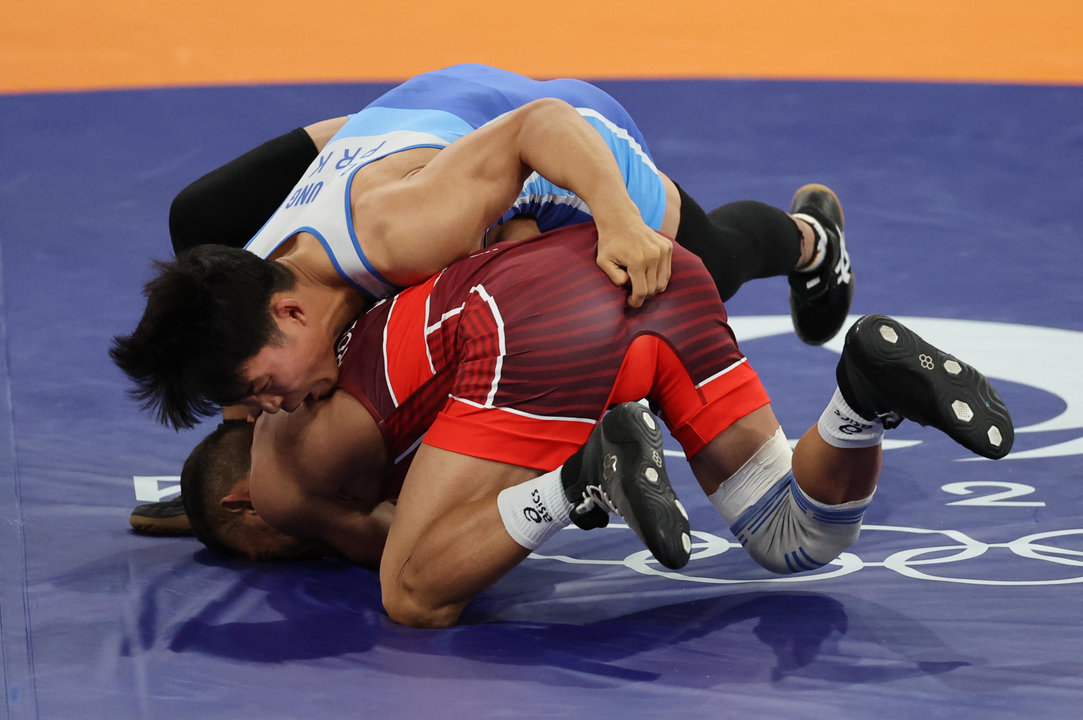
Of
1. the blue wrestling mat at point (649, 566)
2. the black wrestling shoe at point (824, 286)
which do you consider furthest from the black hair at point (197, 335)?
the black wrestling shoe at point (824, 286)

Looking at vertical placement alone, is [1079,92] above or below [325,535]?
above

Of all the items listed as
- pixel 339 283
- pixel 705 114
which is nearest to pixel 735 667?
pixel 339 283

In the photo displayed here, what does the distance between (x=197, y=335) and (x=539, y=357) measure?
0.54 meters

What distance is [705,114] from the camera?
520cm

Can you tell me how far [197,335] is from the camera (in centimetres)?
217

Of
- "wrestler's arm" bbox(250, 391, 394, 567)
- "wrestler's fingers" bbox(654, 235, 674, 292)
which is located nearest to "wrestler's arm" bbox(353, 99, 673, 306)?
"wrestler's fingers" bbox(654, 235, 674, 292)

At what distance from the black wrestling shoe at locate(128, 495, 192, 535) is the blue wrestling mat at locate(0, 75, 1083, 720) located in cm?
4

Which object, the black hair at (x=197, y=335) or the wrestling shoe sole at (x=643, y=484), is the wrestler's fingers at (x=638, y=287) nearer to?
the wrestling shoe sole at (x=643, y=484)

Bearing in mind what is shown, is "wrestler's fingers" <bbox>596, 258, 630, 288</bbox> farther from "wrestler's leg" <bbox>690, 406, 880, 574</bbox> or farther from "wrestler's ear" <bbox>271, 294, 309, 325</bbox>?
"wrestler's ear" <bbox>271, 294, 309, 325</bbox>

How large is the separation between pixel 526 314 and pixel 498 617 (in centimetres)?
48

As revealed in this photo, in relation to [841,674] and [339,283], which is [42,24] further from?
[841,674]

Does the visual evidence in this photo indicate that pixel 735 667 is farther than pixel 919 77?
No

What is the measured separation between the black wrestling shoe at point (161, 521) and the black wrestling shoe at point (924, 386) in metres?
1.33

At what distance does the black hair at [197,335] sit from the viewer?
7.13 feet
